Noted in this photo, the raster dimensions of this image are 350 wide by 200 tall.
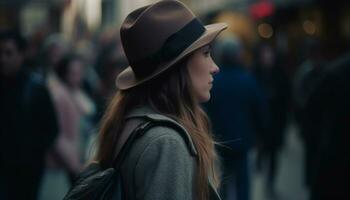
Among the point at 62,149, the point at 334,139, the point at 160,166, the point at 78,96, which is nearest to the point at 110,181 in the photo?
the point at 160,166

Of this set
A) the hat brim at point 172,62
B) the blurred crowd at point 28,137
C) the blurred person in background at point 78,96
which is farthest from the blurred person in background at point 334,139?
the hat brim at point 172,62

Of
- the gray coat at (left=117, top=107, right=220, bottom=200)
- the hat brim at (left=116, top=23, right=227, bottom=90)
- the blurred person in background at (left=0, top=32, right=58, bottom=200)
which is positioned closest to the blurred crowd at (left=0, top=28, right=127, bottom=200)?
the blurred person in background at (left=0, top=32, right=58, bottom=200)

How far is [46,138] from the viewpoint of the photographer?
5.99m

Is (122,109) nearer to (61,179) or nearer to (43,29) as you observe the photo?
(61,179)

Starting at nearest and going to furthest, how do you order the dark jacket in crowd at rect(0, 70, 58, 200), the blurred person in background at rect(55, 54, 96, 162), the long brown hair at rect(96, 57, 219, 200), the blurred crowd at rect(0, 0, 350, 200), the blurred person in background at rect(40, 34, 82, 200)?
the long brown hair at rect(96, 57, 219, 200) → the blurred crowd at rect(0, 0, 350, 200) → the dark jacket in crowd at rect(0, 70, 58, 200) → the blurred person in background at rect(40, 34, 82, 200) → the blurred person in background at rect(55, 54, 96, 162)

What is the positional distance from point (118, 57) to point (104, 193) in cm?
484

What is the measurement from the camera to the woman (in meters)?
2.75

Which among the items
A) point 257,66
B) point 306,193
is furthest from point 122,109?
point 257,66

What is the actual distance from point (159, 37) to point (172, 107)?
0.24m

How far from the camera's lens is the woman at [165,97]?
275 centimetres

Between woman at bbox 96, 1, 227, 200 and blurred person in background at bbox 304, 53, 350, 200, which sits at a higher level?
woman at bbox 96, 1, 227, 200

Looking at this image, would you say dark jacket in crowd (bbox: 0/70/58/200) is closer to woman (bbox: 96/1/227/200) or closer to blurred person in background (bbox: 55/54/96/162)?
blurred person in background (bbox: 55/54/96/162)

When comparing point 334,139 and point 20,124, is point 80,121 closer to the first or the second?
point 20,124

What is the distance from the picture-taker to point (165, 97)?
292cm
